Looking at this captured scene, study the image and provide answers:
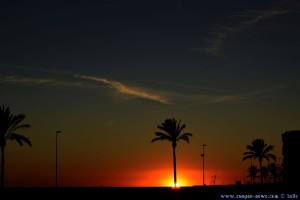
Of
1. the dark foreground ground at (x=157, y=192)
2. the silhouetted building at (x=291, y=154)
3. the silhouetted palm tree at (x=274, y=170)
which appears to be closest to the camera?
the dark foreground ground at (x=157, y=192)

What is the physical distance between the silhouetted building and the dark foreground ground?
77.3 feet

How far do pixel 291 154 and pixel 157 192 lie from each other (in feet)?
98.8

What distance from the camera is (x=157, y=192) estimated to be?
59.8 m

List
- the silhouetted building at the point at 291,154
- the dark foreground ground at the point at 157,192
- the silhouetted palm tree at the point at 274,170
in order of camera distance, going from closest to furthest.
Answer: the dark foreground ground at the point at 157,192, the silhouetted building at the point at 291,154, the silhouetted palm tree at the point at 274,170

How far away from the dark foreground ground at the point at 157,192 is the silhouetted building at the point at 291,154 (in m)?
23.6

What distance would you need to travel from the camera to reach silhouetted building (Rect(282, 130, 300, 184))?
3194 inches

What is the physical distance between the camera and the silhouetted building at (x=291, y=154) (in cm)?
8112

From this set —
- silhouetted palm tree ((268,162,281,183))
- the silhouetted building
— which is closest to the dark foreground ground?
the silhouetted building

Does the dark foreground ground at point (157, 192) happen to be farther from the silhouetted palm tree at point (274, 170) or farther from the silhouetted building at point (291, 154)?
the silhouetted palm tree at point (274, 170)

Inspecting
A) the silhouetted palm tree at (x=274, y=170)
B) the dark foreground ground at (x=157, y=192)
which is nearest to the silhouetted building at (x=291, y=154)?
the dark foreground ground at (x=157, y=192)

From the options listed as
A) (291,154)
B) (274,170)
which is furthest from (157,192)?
(274,170)

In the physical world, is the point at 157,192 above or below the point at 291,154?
below

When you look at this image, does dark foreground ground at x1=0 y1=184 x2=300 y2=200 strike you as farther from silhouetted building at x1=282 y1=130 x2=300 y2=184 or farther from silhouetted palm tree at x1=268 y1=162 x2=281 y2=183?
silhouetted palm tree at x1=268 y1=162 x2=281 y2=183

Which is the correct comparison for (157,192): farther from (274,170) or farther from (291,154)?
(274,170)
